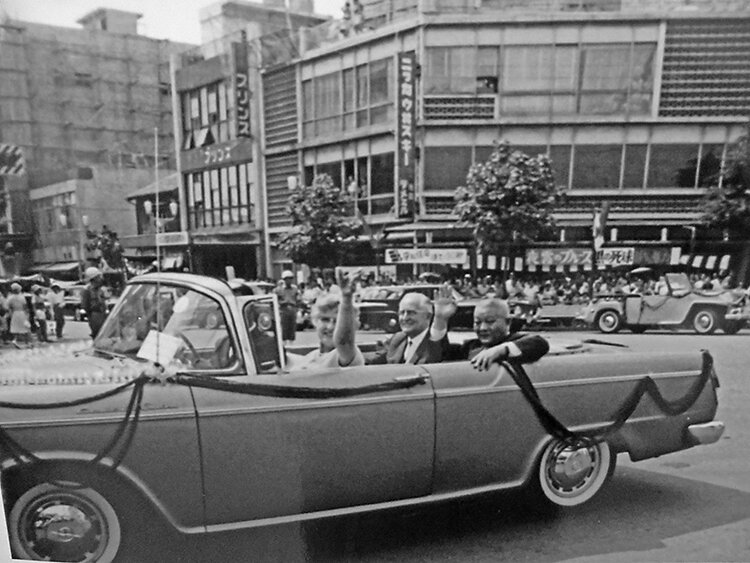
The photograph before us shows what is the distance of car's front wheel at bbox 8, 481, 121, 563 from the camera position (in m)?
1.68

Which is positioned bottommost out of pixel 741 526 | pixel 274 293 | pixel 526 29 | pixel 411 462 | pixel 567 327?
pixel 741 526

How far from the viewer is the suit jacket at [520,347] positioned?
6.78 feet

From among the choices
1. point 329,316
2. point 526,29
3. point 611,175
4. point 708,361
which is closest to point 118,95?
point 329,316

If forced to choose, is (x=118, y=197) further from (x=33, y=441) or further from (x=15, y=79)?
(x=33, y=441)

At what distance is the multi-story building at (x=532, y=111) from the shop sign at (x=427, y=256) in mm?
29

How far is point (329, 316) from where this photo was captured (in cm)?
203

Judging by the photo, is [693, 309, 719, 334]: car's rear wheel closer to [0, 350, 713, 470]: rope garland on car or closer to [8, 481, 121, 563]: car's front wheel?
→ [0, 350, 713, 470]: rope garland on car

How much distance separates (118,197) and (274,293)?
801 mm

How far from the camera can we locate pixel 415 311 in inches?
83.7

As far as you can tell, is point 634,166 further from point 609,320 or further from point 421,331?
point 421,331

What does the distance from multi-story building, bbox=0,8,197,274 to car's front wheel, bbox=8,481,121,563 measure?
969 millimetres

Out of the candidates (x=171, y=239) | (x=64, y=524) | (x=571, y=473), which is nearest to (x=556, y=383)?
(x=571, y=473)

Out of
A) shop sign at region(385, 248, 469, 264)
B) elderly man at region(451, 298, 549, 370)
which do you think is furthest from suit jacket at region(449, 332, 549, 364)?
shop sign at region(385, 248, 469, 264)

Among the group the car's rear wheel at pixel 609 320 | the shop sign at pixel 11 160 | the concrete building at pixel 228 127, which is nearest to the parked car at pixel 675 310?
the car's rear wheel at pixel 609 320
